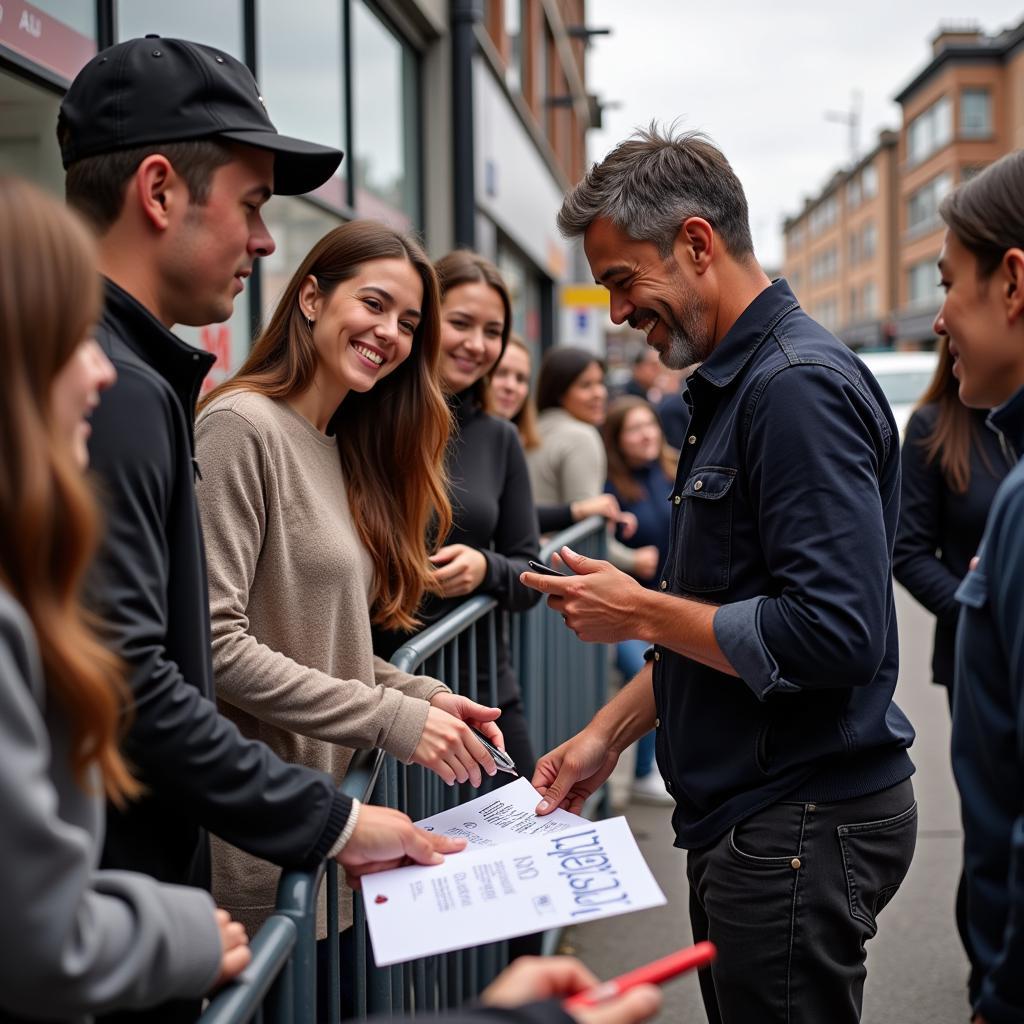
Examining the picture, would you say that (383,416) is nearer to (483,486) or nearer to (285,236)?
(483,486)

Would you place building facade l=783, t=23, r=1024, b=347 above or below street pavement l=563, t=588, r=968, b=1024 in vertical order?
above

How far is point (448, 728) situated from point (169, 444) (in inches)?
35.0

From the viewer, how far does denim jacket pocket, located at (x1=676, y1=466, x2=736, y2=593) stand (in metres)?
2.17

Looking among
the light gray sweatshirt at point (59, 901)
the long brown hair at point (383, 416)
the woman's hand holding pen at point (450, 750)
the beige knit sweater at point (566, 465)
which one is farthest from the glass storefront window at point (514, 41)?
the light gray sweatshirt at point (59, 901)

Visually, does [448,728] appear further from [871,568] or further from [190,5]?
[190,5]

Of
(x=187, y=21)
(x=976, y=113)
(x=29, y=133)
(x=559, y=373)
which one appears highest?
(x=976, y=113)

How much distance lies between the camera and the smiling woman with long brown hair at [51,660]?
974 millimetres

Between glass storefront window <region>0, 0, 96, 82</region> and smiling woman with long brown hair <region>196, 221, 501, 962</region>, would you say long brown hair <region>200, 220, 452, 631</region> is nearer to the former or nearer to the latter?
smiling woman with long brown hair <region>196, 221, 501, 962</region>

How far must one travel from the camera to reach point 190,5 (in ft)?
14.6

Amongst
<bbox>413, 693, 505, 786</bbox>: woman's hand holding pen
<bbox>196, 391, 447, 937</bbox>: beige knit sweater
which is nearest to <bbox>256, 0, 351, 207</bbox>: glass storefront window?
<bbox>196, 391, 447, 937</bbox>: beige knit sweater

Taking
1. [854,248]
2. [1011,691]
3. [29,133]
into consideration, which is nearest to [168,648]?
[1011,691]

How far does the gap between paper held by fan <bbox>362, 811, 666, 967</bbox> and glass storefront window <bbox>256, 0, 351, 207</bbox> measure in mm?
4070

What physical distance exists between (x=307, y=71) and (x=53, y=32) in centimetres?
280

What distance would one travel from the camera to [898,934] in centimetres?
420
